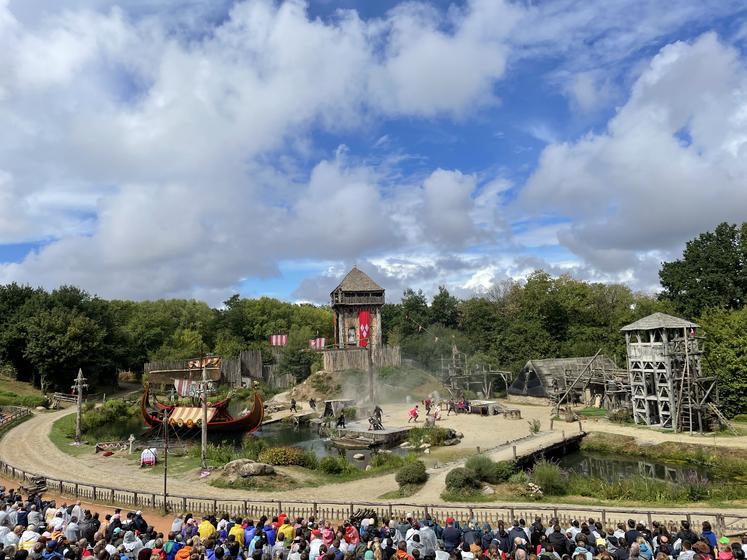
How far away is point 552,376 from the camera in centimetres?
4697

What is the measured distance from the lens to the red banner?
6762 cm

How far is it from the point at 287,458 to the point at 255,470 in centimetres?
306

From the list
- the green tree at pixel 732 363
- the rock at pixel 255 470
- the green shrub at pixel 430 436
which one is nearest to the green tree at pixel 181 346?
the green shrub at pixel 430 436

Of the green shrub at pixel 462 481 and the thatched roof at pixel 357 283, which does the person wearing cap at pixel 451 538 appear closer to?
the green shrub at pixel 462 481

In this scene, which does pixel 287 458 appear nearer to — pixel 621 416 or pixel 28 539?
pixel 28 539

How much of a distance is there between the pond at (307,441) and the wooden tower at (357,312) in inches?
901

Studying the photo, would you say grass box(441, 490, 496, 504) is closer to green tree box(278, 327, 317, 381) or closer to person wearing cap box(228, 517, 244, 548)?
person wearing cap box(228, 517, 244, 548)

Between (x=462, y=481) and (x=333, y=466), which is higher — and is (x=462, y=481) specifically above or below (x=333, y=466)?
above

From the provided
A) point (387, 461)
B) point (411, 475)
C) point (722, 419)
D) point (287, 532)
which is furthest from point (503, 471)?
point (722, 419)

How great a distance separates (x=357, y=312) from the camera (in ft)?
224

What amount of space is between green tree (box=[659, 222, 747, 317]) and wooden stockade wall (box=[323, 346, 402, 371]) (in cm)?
2944

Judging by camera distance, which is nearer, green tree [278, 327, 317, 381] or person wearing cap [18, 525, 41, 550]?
person wearing cap [18, 525, 41, 550]

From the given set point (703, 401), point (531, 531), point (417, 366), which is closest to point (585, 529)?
point (531, 531)

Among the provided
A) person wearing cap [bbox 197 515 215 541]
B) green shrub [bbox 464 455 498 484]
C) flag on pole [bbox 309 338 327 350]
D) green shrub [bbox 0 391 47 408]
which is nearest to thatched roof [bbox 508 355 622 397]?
flag on pole [bbox 309 338 327 350]
